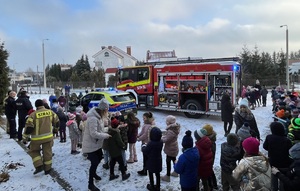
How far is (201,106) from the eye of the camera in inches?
543

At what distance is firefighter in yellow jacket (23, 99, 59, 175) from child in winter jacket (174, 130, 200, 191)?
352 cm

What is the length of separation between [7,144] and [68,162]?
134 inches

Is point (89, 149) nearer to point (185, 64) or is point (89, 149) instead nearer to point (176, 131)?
point (176, 131)

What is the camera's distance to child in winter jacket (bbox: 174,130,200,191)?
454cm

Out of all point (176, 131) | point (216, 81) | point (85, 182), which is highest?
point (216, 81)

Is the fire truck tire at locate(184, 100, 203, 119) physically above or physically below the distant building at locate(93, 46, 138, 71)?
below

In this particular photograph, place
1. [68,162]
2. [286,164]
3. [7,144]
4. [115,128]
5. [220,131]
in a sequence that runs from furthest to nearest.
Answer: [220,131] < [7,144] < [68,162] < [115,128] < [286,164]

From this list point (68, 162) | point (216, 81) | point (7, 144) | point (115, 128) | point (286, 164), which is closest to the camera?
point (286, 164)

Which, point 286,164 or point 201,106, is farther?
point 201,106

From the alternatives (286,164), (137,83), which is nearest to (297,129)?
(286,164)

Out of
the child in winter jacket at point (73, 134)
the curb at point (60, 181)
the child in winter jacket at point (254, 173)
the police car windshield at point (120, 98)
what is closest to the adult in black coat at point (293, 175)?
the child in winter jacket at point (254, 173)

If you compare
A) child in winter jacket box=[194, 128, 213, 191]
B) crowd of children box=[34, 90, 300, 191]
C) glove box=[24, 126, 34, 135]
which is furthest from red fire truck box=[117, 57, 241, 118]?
glove box=[24, 126, 34, 135]

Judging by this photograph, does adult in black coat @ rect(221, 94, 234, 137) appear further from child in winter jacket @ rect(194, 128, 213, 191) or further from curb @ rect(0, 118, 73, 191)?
curb @ rect(0, 118, 73, 191)

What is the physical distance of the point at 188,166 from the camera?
4555mm
